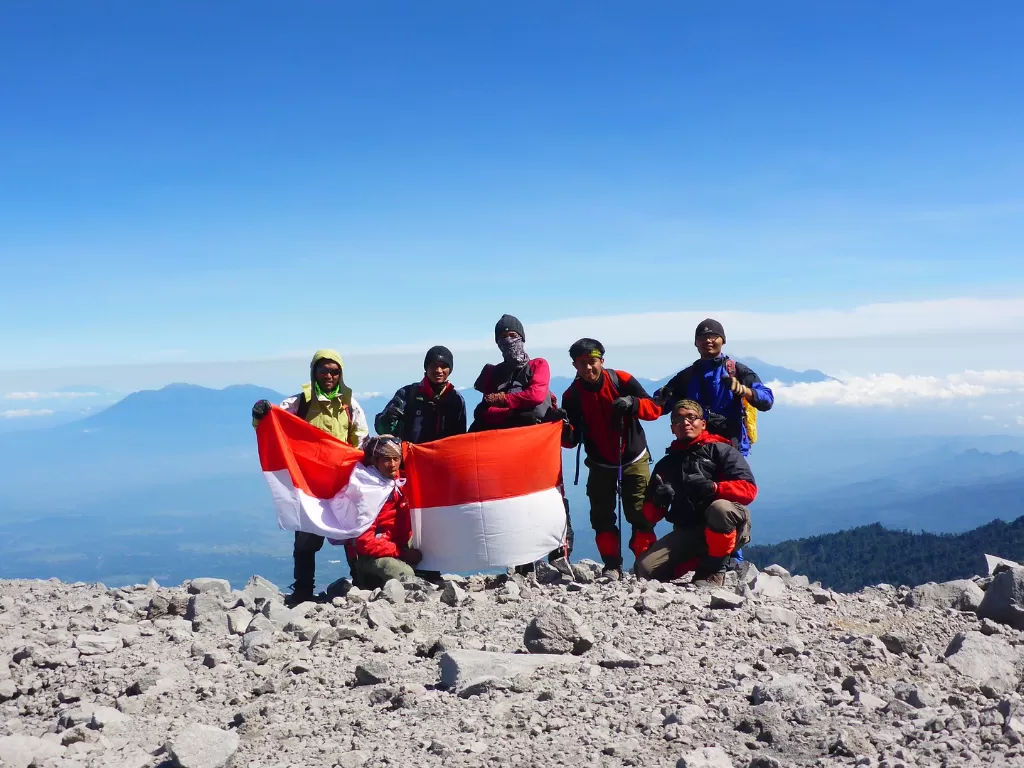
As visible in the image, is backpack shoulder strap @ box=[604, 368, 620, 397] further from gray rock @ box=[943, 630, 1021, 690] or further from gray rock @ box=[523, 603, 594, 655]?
gray rock @ box=[943, 630, 1021, 690]

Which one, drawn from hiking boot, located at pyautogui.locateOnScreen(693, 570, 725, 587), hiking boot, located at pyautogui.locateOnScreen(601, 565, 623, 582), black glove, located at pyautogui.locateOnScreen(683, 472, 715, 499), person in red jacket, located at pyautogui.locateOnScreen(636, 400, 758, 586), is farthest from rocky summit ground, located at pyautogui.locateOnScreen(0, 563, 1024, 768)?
black glove, located at pyautogui.locateOnScreen(683, 472, 715, 499)

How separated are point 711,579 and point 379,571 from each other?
13.1 feet

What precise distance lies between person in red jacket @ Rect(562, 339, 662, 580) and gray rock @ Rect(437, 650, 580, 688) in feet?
11.5

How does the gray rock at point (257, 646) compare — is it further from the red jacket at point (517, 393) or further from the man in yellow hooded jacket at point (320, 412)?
the red jacket at point (517, 393)

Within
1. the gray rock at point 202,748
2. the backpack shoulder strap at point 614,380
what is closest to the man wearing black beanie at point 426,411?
the backpack shoulder strap at point 614,380

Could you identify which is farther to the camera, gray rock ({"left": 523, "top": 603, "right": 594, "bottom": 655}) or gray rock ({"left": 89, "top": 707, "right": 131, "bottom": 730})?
gray rock ({"left": 523, "top": 603, "right": 594, "bottom": 655})

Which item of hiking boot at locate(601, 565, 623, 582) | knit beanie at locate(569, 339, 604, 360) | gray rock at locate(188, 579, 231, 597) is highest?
knit beanie at locate(569, 339, 604, 360)

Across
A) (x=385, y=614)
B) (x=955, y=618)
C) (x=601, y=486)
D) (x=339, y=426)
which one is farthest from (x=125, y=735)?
(x=955, y=618)

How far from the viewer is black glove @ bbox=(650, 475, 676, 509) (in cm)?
879

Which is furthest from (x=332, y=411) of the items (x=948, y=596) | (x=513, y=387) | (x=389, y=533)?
(x=948, y=596)

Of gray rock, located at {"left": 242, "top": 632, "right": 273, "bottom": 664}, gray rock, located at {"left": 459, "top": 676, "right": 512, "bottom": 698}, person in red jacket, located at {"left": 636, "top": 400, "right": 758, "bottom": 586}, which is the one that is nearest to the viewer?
gray rock, located at {"left": 459, "top": 676, "right": 512, "bottom": 698}

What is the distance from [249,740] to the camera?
17.0 ft

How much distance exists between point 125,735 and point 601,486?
612cm

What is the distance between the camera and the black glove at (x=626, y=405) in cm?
924
